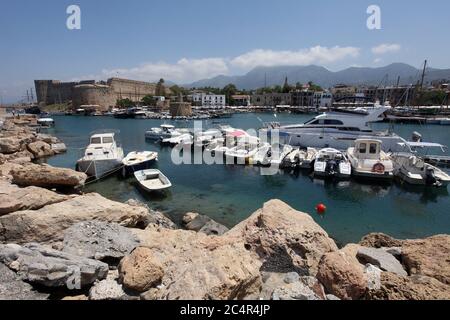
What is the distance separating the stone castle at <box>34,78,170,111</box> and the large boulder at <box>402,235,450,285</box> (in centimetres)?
11915

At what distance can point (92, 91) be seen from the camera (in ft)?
360

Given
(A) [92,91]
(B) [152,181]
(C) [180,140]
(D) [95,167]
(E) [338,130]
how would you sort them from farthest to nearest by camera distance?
(A) [92,91]
(C) [180,140]
(E) [338,130]
(D) [95,167]
(B) [152,181]

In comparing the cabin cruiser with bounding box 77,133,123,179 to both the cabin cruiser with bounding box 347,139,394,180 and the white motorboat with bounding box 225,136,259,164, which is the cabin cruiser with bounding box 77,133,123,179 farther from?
the cabin cruiser with bounding box 347,139,394,180

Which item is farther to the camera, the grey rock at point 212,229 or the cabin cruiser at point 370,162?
the cabin cruiser at point 370,162

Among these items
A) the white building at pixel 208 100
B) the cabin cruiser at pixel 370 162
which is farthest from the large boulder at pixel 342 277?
the white building at pixel 208 100

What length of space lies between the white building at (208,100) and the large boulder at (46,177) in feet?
379

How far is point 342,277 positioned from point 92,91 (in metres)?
124

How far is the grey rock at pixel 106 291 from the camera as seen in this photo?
4.70 metres

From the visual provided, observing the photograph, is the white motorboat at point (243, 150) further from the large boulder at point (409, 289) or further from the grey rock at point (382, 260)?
the large boulder at point (409, 289)

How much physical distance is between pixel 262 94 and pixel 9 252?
140742 millimetres

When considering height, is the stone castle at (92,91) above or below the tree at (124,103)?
above

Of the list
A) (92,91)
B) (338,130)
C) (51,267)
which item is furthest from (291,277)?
(92,91)

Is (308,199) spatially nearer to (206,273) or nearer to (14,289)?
(206,273)

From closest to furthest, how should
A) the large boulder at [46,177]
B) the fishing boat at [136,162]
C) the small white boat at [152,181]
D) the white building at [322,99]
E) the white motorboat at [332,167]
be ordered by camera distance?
the large boulder at [46,177] → the small white boat at [152,181] → the white motorboat at [332,167] → the fishing boat at [136,162] → the white building at [322,99]
